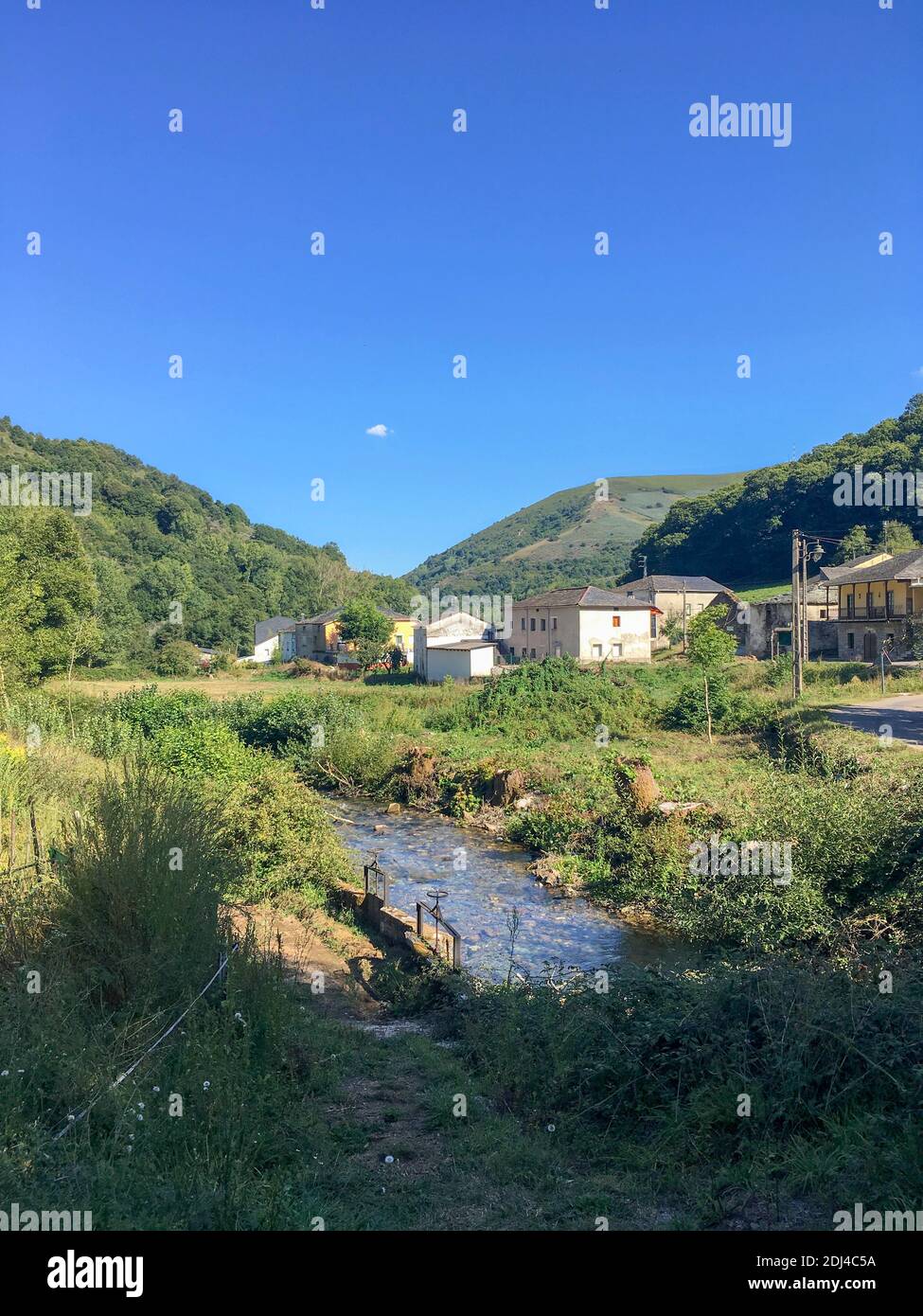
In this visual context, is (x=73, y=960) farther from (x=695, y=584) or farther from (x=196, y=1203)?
(x=695, y=584)

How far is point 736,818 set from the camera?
606 inches

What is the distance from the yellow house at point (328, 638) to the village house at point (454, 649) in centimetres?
936

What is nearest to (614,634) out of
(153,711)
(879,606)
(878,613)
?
(878,613)

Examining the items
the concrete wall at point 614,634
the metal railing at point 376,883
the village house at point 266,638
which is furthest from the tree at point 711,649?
the village house at point 266,638

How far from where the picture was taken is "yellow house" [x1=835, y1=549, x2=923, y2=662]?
39.7 m

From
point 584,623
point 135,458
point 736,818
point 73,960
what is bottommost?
point 736,818

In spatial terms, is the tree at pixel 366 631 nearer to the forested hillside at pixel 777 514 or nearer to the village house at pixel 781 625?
the village house at pixel 781 625

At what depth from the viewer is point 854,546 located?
59.8 meters

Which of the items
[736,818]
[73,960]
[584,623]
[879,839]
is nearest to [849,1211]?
[73,960]

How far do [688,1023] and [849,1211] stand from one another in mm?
1716

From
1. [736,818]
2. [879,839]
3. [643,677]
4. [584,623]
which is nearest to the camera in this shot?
[879,839]

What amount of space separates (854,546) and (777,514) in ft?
53.7

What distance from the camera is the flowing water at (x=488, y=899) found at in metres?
11.9

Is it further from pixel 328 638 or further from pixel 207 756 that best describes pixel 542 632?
pixel 207 756
